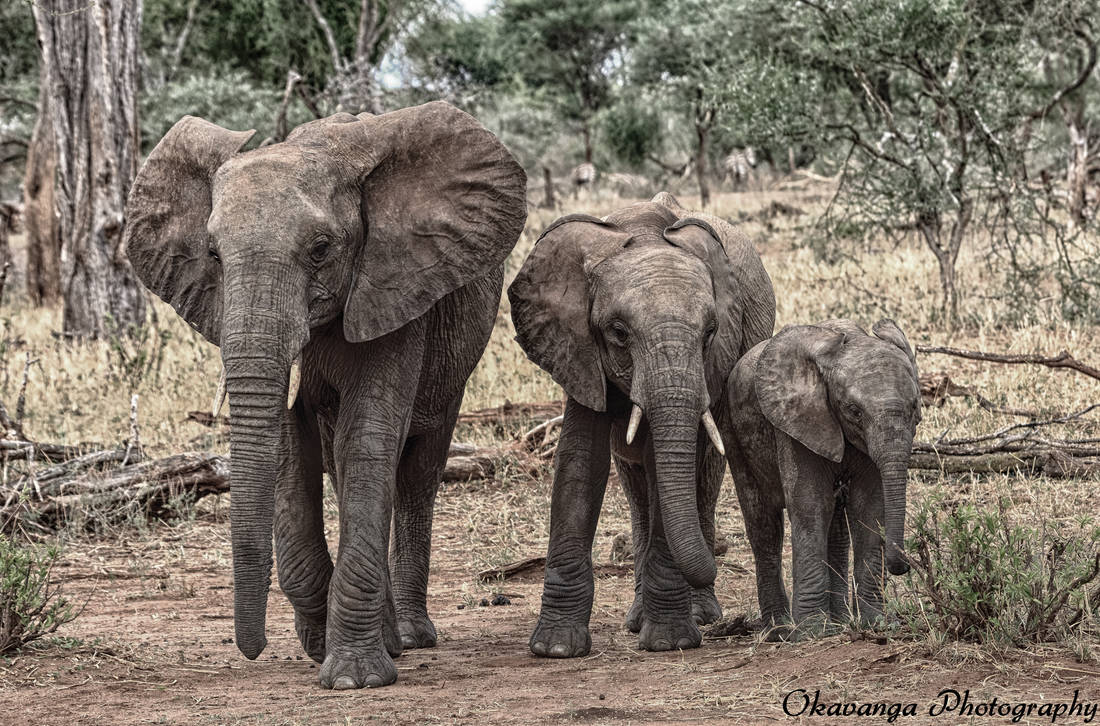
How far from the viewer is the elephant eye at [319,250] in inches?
189

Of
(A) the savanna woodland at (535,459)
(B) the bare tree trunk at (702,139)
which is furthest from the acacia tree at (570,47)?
(A) the savanna woodland at (535,459)

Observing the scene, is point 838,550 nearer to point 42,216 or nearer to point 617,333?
point 617,333

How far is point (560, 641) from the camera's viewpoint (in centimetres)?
554

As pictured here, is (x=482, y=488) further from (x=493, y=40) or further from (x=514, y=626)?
(x=493, y=40)

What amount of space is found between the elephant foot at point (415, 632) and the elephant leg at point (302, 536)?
0.56 m

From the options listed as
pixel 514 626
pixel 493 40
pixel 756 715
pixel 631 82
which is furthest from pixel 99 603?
pixel 493 40

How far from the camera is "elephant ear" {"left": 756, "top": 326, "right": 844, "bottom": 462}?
530cm

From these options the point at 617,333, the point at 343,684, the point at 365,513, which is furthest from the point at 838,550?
the point at 343,684

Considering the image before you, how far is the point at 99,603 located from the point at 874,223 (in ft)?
29.4

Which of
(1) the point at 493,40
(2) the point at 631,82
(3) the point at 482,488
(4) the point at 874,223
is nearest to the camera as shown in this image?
(3) the point at 482,488

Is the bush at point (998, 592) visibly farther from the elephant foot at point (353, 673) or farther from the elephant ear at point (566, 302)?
the elephant foot at point (353, 673)

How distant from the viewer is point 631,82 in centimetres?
3366

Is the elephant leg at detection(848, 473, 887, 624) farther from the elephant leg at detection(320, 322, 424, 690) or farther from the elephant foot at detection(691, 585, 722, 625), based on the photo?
the elephant leg at detection(320, 322, 424, 690)

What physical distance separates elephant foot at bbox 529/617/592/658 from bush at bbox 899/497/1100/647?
1.31 m
